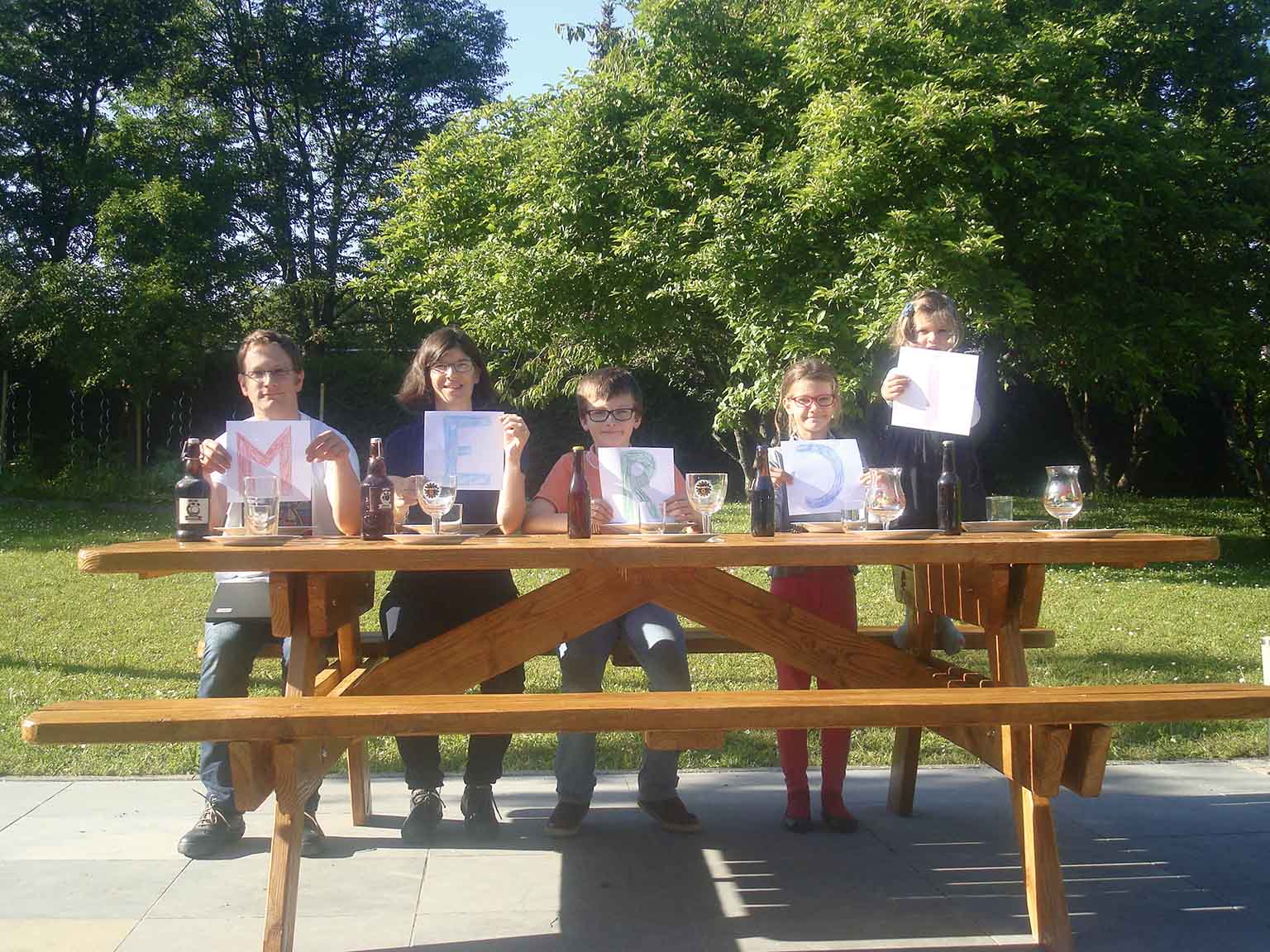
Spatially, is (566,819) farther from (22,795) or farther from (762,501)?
(22,795)

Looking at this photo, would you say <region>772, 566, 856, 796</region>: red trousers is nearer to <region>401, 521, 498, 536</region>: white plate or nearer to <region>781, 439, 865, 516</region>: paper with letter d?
<region>781, 439, 865, 516</region>: paper with letter d

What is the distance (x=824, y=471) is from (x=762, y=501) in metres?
0.23

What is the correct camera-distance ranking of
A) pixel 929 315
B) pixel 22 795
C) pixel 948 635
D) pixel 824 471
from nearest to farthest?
pixel 824 471
pixel 929 315
pixel 948 635
pixel 22 795

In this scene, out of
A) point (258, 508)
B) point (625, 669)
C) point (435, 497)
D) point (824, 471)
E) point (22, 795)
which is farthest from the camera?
point (625, 669)

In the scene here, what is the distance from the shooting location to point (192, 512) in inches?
118

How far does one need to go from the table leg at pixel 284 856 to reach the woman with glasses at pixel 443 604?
2.99 ft

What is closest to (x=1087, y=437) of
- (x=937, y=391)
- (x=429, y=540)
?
(x=937, y=391)

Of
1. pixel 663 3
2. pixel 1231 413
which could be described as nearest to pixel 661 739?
pixel 663 3

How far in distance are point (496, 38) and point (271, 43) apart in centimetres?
557

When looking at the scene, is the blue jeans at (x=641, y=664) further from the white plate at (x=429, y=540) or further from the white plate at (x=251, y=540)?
the white plate at (x=251, y=540)

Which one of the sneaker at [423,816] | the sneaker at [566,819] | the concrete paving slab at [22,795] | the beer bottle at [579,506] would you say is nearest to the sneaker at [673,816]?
the sneaker at [566,819]

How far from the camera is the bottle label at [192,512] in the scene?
2973mm

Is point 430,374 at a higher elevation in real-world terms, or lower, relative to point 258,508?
higher

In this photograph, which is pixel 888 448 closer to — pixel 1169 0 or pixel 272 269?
pixel 1169 0
